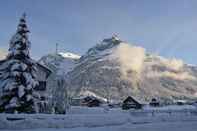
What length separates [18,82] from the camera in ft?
104

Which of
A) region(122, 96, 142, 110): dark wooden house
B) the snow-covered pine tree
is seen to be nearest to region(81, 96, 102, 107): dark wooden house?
region(122, 96, 142, 110): dark wooden house

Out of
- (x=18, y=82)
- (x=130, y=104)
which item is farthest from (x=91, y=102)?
(x=18, y=82)

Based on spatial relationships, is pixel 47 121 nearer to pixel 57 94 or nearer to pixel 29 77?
pixel 29 77

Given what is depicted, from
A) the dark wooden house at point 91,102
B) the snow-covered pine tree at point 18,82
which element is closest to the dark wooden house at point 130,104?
the dark wooden house at point 91,102

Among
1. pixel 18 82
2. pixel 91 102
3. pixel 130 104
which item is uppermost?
pixel 91 102

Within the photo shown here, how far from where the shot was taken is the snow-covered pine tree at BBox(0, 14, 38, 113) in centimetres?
3145

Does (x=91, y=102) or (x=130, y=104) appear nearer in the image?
(x=130, y=104)

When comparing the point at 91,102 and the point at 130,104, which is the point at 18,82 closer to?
the point at 130,104

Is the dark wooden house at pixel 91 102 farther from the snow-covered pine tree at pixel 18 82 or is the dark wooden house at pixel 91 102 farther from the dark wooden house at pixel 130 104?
the snow-covered pine tree at pixel 18 82

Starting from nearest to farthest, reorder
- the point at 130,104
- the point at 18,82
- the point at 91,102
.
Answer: the point at 18,82
the point at 130,104
the point at 91,102

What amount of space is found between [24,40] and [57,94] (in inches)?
1419

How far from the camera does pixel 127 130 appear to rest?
75.4ft

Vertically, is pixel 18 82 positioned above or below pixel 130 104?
below

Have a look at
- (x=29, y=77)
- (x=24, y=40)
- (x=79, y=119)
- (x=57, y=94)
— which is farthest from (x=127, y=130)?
(x=57, y=94)
